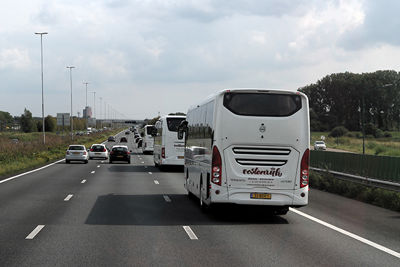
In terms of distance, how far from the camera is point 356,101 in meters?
130

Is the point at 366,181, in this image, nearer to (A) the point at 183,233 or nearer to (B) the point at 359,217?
(B) the point at 359,217

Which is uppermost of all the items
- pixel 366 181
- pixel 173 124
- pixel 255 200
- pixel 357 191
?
pixel 173 124

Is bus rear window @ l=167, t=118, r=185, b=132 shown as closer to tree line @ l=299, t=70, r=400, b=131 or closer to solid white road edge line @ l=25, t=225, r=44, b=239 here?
solid white road edge line @ l=25, t=225, r=44, b=239

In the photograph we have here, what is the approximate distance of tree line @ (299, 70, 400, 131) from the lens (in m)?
126

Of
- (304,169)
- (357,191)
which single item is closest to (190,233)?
(304,169)

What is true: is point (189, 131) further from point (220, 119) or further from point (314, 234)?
point (314, 234)

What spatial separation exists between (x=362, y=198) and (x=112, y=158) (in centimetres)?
3025

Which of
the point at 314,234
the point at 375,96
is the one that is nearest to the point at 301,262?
the point at 314,234

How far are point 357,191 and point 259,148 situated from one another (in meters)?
7.14

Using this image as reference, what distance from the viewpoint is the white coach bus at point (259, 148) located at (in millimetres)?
13156

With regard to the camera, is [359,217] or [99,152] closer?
[359,217]

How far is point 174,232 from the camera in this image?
448 inches

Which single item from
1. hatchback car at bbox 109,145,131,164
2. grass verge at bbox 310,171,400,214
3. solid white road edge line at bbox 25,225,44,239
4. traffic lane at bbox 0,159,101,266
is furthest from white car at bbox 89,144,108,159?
solid white road edge line at bbox 25,225,44,239

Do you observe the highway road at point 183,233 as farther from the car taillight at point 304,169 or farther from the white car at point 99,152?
the white car at point 99,152
